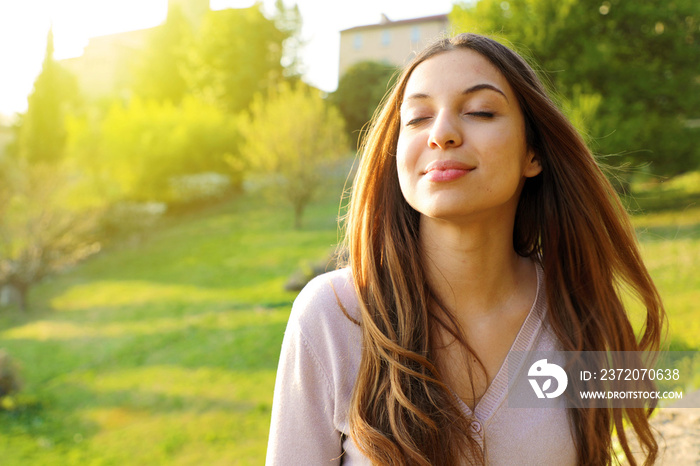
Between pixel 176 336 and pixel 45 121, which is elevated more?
pixel 45 121

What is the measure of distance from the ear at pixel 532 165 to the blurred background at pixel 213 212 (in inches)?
80.9

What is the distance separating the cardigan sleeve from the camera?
1274 millimetres

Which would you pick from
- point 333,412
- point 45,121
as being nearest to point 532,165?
point 333,412

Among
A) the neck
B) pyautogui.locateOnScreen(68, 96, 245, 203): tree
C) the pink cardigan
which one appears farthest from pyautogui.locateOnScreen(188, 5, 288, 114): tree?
the pink cardigan

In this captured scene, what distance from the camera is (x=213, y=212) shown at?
1391 cm

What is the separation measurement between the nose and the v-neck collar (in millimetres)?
525

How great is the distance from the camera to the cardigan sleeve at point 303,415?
127 cm

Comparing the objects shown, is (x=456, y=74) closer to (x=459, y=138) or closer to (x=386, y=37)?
(x=459, y=138)

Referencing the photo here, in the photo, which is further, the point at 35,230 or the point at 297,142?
the point at 297,142

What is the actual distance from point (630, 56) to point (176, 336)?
33.8ft

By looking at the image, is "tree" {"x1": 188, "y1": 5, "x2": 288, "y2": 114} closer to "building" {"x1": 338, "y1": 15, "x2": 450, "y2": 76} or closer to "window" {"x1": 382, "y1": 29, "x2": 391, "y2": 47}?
"building" {"x1": 338, "y1": 15, "x2": 450, "y2": 76}

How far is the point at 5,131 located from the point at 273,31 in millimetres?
8899

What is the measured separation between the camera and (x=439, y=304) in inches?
55.8

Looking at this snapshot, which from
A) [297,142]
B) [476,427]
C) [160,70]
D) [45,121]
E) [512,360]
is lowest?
[476,427]
